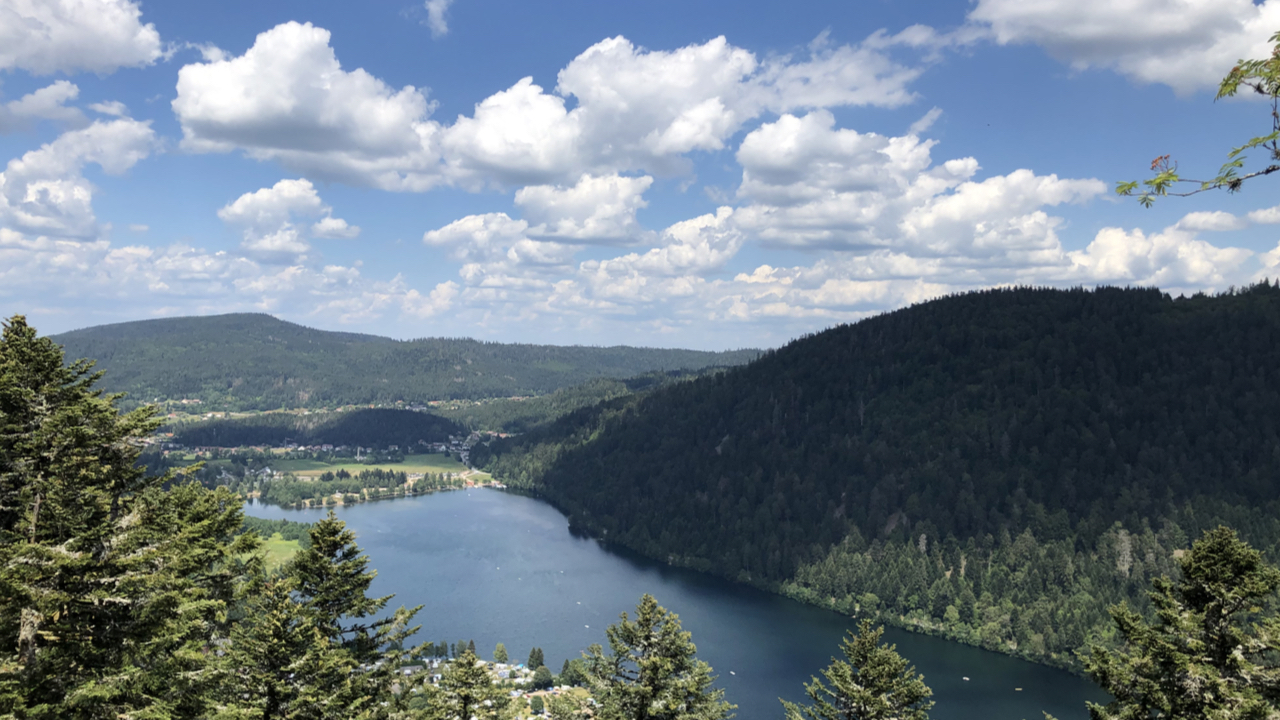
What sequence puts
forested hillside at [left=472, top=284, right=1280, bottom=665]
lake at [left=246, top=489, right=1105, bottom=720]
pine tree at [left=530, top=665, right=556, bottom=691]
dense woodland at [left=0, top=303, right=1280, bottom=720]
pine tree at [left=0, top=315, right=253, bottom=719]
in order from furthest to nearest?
forested hillside at [left=472, top=284, right=1280, bottom=665], lake at [left=246, top=489, right=1105, bottom=720], pine tree at [left=530, top=665, right=556, bottom=691], dense woodland at [left=0, top=303, right=1280, bottom=720], pine tree at [left=0, top=315, right=253, bottom=719]

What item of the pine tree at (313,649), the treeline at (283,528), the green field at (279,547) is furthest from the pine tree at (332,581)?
the treeline at (283,528)

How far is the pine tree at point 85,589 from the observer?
16453 mm

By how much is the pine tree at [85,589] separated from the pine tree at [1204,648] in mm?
26460

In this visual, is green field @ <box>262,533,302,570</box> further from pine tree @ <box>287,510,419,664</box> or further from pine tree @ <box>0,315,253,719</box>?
pine tree @ <box>0,315,253,719</box>

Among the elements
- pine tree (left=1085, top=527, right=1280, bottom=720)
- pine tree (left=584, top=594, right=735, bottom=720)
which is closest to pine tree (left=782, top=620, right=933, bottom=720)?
pine tree (left=584, top=594, right=735, bottom=720)

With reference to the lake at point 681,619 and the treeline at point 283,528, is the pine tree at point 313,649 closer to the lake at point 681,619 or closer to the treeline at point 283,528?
the lake at point 681,619

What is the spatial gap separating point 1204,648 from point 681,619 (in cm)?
9301

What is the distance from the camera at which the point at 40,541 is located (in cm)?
1791

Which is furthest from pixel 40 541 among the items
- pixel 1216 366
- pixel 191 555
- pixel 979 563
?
pixel 1216 366

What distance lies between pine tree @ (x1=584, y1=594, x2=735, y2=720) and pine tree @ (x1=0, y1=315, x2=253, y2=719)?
1414 centimetres

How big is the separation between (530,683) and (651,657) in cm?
7871

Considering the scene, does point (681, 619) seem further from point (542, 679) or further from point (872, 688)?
point (872, 688)

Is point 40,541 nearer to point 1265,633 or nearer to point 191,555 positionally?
point 191,555

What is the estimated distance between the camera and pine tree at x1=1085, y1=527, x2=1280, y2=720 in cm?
2042
